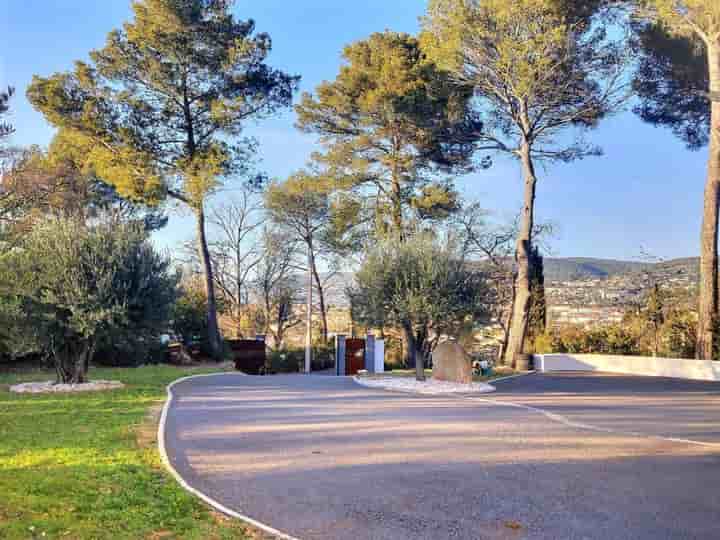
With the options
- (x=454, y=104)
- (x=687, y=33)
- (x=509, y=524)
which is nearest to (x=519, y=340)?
(x=454, y=104)

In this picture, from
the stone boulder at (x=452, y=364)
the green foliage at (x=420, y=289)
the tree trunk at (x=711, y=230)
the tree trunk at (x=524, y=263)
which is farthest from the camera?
the tree trunk at (x=524, y=263)

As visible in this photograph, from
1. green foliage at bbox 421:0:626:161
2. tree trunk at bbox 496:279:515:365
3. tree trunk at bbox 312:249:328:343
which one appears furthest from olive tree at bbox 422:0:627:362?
tree trunk at bbox 312:249:328:343

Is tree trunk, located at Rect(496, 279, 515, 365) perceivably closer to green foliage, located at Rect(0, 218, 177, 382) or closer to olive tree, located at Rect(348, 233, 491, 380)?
olive tree, located at Rect(348, 233, 491, 380)

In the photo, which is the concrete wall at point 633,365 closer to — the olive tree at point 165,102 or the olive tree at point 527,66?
the olive tree at point 527,66

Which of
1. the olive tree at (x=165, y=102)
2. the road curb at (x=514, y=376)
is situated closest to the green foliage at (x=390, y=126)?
the olive tree at (x=165, y=102)

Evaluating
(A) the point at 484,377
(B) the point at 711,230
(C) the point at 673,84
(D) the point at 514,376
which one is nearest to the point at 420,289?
(A) the point at 484,377

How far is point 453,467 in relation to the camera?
663 cm

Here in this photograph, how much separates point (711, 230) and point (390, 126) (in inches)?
489

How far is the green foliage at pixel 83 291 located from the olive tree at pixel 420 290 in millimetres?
4648

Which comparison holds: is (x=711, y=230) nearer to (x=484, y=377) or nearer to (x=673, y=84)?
(x=673, y=84)

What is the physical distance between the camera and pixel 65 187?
2641 cm

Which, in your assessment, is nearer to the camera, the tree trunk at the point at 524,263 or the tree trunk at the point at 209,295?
the tree trunk at the point at 524,263

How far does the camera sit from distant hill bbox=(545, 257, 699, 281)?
74.1ft

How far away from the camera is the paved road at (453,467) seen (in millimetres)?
4918
